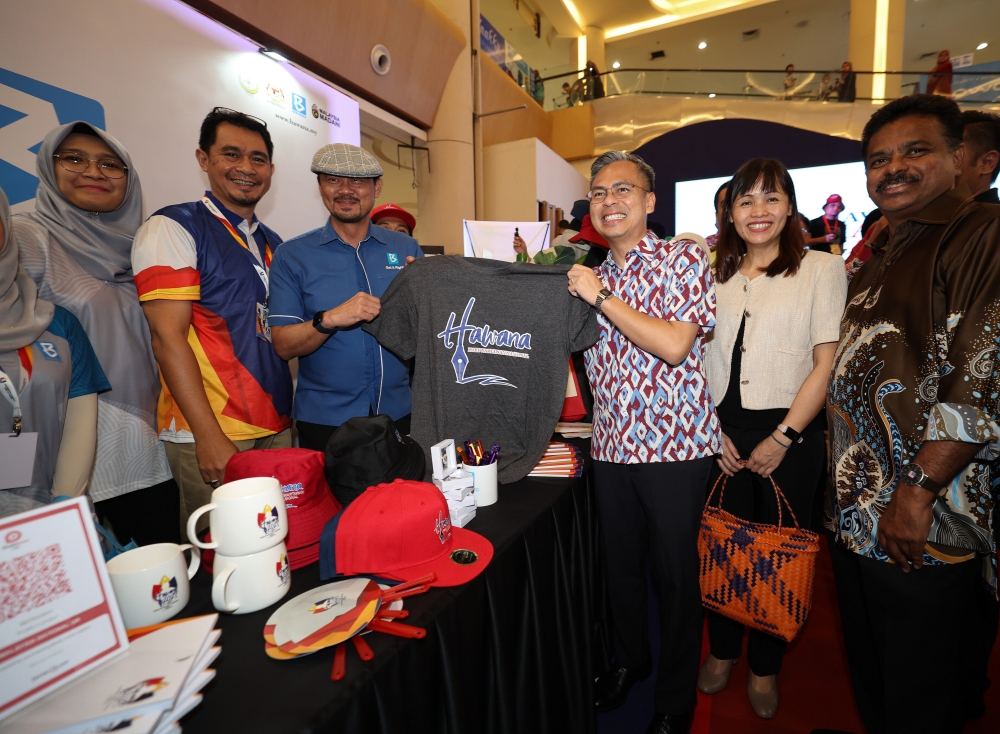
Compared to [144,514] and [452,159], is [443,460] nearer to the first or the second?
[144,514]

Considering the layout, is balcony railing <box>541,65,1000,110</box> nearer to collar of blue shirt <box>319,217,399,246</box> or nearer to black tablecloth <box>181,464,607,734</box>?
collar of blue shirt <box>319,217,399,246</box>

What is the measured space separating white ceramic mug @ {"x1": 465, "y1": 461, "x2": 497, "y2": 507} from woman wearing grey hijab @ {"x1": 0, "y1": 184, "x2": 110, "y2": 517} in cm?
115

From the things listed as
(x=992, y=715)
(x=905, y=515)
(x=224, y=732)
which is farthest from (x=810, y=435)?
(x=224, y=732)

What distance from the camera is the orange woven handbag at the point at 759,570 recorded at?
158 cm

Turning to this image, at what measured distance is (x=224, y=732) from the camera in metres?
0.69

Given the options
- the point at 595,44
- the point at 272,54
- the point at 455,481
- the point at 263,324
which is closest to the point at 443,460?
the point at 455,481

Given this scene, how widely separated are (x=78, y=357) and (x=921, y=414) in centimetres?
230

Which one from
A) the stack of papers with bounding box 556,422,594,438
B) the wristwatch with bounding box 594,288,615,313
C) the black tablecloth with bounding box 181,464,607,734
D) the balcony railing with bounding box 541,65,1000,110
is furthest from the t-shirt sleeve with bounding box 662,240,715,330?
the balcony railing with bounding box 541,65,1000,110

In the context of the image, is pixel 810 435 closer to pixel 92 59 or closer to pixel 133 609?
pixel 133 609

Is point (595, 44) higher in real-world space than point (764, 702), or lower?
higher

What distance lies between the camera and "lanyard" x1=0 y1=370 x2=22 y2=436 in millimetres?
1305

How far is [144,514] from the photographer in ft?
5.91

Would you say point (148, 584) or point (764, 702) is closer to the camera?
point (148, 584)

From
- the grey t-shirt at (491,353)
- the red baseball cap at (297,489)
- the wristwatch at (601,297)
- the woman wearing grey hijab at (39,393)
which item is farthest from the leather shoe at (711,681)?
the woman wearing grey hijab at (39,393)
